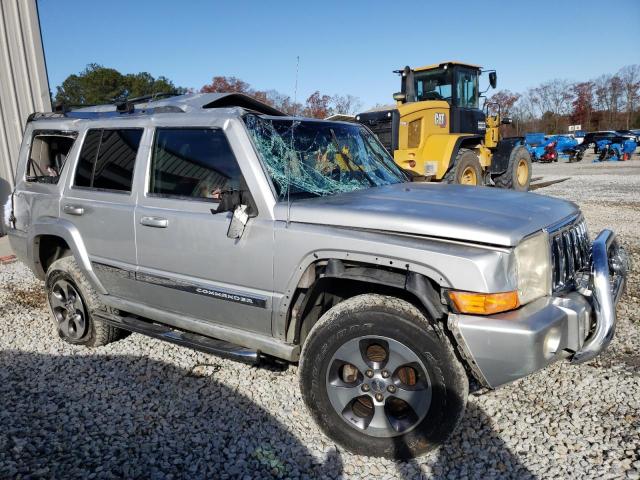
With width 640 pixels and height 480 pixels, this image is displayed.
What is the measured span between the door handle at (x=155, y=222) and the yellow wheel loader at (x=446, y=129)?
7569 millimetres

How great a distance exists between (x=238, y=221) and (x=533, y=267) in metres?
1.70

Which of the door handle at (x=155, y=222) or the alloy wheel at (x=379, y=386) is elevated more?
the door handle at (x=155, y=222)

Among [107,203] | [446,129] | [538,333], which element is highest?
[446,129]

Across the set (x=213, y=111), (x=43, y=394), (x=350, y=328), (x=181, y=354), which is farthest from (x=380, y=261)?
(x=43, y=394)

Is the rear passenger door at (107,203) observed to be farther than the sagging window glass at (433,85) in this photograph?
No

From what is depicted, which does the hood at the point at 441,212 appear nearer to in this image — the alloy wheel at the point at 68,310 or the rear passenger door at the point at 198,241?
the rear passenger door at the point at 198,241

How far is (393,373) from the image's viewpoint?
2748 millimetres

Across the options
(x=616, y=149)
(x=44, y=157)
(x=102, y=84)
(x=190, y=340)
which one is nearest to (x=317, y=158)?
(x=190, y=340)

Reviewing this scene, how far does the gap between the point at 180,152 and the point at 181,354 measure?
1.73m

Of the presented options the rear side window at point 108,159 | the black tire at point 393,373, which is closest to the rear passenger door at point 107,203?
the rear side window at point 108,159

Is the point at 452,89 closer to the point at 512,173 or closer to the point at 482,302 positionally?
the point at 512,173

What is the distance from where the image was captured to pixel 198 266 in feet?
11.1

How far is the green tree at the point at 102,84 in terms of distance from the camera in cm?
2450

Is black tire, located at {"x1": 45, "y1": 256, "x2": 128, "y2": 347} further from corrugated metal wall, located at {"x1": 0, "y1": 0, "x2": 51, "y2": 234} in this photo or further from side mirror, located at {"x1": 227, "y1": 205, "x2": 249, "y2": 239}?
corrugated metal wall, located at {"x1": 0, "y1": 0, "x2": 51, "y2": 234}
